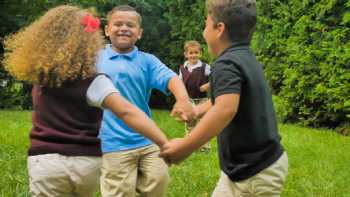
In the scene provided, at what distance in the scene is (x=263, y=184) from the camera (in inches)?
131

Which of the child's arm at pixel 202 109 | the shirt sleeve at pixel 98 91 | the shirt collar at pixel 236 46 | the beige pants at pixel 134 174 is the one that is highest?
the shirt collar at pixel 236 46

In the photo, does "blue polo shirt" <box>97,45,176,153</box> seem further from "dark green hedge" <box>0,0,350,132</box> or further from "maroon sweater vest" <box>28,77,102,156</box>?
"dark green hedge" <box>0,0,350,132</box>

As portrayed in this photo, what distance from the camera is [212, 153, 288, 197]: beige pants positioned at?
334 centimetres

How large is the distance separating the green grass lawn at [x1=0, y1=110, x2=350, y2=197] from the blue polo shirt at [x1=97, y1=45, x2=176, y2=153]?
1281mm

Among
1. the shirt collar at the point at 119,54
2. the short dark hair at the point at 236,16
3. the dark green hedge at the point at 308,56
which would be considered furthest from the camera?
the dark green hedge at the point at 308,56

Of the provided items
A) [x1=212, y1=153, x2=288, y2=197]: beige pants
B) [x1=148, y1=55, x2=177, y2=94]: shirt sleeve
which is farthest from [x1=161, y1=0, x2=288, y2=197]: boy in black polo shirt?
[x1=148, y1=55, x2=177, y2=94]: shirt sleeve

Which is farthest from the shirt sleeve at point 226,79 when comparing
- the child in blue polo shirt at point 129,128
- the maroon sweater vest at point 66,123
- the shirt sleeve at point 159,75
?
the shirt sleeve at point 159,75

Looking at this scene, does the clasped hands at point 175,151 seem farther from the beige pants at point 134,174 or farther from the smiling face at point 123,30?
the smiling face at point 123,30

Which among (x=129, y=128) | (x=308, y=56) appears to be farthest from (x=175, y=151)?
(x=308, y=56)

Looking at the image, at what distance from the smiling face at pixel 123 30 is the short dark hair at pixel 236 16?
57.0 inches

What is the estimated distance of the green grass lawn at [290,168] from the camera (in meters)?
6.23

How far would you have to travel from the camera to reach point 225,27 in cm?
341

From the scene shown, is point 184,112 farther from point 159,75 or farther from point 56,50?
point 56,50

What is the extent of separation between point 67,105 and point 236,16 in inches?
40.2
